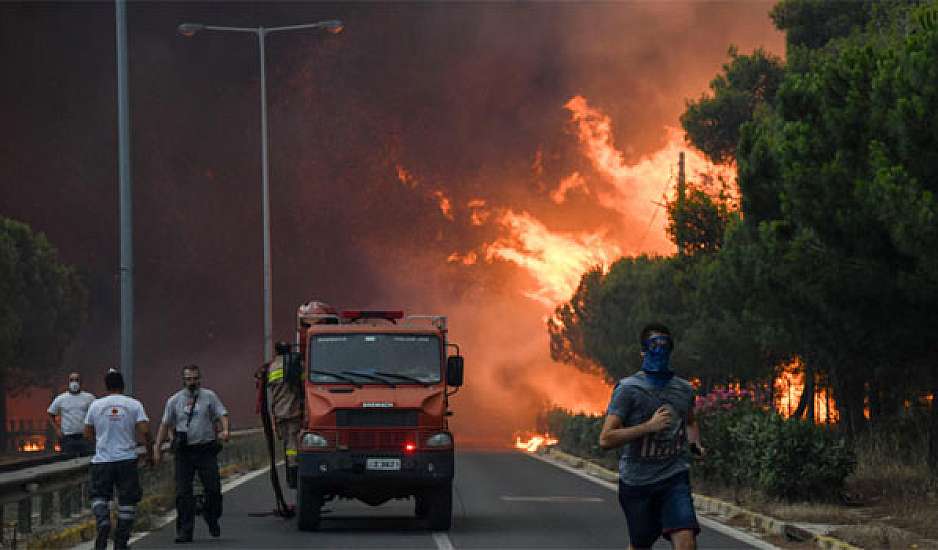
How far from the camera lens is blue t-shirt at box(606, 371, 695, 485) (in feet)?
32.4

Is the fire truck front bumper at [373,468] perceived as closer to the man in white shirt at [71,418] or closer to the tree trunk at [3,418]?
the man in white shirt at [71,418]

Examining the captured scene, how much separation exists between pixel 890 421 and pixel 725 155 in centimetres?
1321

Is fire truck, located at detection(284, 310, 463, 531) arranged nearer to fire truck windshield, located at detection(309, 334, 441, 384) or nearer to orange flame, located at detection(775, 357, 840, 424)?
fire truck windshield, located at detection(309, 334, 441, 384)

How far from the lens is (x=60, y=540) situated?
17.1m

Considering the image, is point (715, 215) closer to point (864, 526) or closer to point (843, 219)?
point (843, 219)

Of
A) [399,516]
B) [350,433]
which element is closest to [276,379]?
[350,433]

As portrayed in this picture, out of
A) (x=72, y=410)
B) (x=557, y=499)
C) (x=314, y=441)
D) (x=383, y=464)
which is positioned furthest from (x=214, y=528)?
(x=72, y=410)

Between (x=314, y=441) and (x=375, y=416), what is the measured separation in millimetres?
823

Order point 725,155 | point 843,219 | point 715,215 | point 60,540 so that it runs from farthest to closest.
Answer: point 725,155 < point 715,215 < point 843,219 < point 60,540

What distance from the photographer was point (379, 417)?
19.2 metres

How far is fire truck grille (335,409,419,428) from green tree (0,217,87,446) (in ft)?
132

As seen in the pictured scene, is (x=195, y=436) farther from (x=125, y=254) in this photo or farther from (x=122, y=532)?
(x=125, y=254)

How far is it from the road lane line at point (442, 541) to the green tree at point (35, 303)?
134ft

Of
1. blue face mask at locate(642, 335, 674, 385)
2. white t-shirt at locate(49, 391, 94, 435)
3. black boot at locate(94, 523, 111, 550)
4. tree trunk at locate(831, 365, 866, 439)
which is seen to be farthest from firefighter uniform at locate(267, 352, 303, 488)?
tree trunk at locate(831, 365, 866, 439)
